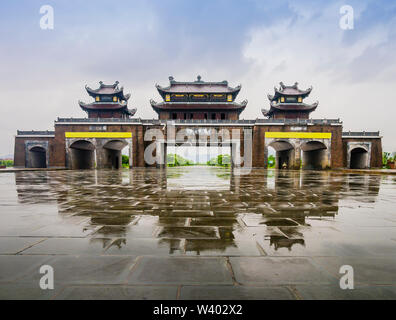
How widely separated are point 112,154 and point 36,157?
503 inches

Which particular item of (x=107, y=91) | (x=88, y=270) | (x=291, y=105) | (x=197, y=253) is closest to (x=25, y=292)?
(x=88, y=270)

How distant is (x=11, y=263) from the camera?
2.05 meters

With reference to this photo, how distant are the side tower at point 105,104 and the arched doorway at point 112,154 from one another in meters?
5.11

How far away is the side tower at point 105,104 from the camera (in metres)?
35.9

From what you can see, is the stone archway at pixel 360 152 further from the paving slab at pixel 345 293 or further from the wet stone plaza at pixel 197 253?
the paving slab at pixel 345 293

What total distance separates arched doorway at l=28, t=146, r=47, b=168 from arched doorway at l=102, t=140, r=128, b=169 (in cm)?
1161

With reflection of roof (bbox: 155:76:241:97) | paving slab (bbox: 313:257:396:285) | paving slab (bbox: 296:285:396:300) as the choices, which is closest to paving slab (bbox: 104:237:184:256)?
paving slab (bbox: 296:285:396:300)

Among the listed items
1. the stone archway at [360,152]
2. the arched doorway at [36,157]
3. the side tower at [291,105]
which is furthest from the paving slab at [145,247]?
the arched doorway at [36,157]

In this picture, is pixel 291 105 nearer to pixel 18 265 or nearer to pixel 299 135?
pixel 299 135

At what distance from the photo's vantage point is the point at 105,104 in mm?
35844

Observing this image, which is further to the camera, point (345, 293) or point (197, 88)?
point (197, 88)

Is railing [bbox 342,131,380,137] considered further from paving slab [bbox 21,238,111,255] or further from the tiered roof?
paving slab [bbox 21,238,111,255]
